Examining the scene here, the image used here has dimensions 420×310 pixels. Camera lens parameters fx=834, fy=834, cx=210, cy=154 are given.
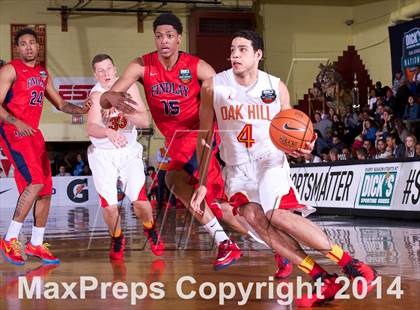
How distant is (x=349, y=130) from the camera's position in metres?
21.1

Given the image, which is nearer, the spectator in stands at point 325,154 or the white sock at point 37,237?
the white sock at point 37,237

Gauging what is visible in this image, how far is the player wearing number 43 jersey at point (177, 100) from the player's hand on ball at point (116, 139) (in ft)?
1.85

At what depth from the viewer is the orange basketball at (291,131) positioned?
5.31 metres

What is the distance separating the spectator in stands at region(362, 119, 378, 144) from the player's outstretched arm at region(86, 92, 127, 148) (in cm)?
1118

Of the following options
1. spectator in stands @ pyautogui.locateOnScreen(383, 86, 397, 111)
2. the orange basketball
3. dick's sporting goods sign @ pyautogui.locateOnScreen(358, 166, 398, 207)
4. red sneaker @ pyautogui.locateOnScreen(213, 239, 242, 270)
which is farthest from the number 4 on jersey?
spectator in stands @ pyautogui.locateOnScreen(383, 86, 397, 111)

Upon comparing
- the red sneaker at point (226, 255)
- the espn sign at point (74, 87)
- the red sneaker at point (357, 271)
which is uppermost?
the espn sign at point (74, 87)

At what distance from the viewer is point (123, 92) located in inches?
275

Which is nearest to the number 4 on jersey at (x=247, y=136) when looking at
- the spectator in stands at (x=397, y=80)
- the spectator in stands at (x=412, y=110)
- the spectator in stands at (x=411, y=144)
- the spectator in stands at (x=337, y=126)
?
the spectator in stands at (x=411, y=144)

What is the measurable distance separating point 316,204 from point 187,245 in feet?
22.0

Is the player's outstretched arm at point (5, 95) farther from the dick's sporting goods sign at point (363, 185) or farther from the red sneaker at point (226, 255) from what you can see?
the dick's sporting goods sign at point (363, 185)

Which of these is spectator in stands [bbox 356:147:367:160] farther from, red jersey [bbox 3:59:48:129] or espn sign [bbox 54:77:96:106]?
espn sign [bbox 54:77:96:106]

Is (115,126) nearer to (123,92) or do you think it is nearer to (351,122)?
(123,92)

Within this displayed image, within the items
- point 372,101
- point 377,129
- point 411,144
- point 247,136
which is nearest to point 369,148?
point 377,129

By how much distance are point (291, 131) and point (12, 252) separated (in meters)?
3.68
